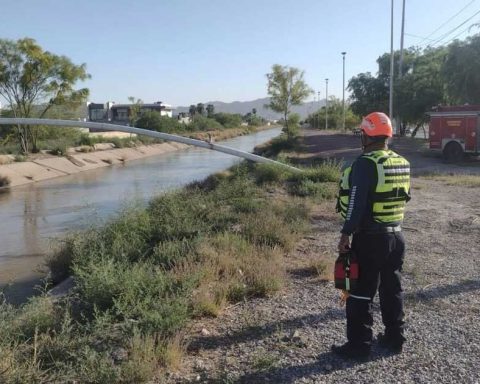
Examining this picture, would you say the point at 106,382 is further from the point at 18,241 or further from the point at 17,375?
the point at 18,241

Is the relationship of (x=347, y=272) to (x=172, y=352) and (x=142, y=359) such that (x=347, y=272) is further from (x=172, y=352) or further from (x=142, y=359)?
(x=142, y=359)

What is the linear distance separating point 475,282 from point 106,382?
462cm

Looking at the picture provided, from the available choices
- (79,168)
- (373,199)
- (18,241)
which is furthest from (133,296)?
(79,168)

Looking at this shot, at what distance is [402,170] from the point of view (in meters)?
4.13

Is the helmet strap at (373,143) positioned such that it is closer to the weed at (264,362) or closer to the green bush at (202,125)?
the weed at (264,362)

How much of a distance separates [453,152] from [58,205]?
18.1 metres

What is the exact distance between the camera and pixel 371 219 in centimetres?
409

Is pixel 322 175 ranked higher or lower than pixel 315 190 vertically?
higher

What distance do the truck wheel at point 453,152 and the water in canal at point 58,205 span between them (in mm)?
12821

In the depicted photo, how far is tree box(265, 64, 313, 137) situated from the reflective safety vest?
43799 mm

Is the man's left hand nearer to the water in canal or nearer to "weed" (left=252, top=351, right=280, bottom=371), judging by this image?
"weed" (left=252, top=351, right=280, bottom=371)

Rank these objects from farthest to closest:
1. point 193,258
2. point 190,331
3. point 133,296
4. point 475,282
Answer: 1. point 193,258
2. point 475,282
3. point 133,296
4. point 190,331

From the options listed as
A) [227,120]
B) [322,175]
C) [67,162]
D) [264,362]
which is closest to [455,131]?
[322,175]

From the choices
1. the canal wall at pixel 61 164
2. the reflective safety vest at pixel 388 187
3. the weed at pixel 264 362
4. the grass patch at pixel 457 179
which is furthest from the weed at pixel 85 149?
the reflective safety vest at pixel 388 187
